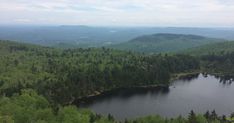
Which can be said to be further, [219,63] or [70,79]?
[219,63]

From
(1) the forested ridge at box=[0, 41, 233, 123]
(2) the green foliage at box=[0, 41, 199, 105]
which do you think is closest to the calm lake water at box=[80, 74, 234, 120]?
(2) the green foliage at box=[0, 41, 199, 105]

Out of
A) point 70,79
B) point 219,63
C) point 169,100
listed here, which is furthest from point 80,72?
point 219,63

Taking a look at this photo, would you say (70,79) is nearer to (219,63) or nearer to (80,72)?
(80,72)

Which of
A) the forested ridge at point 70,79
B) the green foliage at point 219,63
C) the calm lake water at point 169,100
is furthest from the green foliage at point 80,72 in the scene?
the green foliage at point 219,63

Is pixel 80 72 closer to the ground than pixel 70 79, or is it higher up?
higher up

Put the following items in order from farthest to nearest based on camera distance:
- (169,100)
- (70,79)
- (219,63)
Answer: (219,63) < (70,79) < (169,100)

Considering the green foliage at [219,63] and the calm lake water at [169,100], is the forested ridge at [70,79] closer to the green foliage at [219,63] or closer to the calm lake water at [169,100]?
the green foliage at [219,63]
